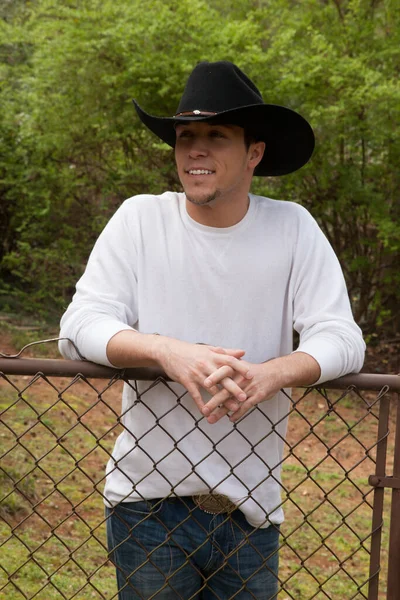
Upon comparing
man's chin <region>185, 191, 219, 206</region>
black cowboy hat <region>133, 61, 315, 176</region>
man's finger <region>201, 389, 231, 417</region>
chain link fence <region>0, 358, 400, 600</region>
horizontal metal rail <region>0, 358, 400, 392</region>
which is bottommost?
chain link fence <region>0, 358, 400, 600</region>

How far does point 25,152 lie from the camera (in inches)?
373

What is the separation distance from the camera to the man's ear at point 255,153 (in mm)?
2529

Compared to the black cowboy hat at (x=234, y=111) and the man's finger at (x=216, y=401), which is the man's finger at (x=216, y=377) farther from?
the black cowboy hat at (x=234, y=111)

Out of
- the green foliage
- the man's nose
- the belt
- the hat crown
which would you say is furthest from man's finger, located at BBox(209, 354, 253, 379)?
the green foliage

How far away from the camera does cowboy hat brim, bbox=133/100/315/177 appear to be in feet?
7.71

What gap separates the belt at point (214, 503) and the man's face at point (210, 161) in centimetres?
84

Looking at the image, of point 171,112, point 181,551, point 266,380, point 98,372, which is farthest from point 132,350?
point 171,112

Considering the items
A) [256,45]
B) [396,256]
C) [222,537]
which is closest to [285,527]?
[222,537]

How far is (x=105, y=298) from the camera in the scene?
225cm

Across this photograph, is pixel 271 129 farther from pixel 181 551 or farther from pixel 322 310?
pixel 181 551

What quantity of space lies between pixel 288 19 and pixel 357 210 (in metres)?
2.18

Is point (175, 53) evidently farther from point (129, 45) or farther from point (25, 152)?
point (25, 152)

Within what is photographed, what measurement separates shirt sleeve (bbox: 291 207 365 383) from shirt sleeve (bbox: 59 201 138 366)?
0.49 metres

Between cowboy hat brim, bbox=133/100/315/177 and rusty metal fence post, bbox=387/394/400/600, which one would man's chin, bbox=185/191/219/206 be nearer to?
cowboy hat brim, bbox=133/100/315/177
